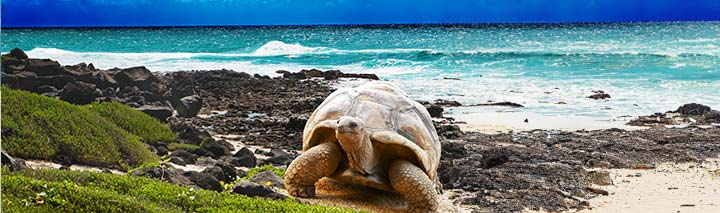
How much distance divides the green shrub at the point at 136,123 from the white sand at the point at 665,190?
7206 mm

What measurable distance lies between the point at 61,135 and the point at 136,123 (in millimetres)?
2970

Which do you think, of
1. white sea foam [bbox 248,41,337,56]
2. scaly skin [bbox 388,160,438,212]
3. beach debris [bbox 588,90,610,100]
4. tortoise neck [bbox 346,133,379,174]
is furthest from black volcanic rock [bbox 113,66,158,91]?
white sea foam [bbox 248,41,337,56]

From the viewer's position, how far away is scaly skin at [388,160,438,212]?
8.72m

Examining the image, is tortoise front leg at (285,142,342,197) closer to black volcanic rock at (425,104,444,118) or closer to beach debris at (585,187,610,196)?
beach debris at (585,187,610,196)

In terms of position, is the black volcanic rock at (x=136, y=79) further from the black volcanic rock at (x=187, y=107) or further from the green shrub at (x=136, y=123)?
the green shrub at (x=136, y=123)

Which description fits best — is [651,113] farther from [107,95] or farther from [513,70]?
[513,70]

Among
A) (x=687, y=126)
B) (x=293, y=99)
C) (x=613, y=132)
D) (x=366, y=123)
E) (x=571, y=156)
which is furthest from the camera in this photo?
(x=293, y=99)

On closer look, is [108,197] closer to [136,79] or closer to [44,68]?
[44,68]

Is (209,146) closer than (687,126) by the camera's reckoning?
Yes

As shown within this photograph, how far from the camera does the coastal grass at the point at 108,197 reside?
6551 millimetres

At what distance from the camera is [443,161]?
41.6 feet

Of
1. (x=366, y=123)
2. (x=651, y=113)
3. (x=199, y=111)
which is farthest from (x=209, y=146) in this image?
(x=651, y=113)

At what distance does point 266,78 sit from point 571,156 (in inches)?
771

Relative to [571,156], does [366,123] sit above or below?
above
